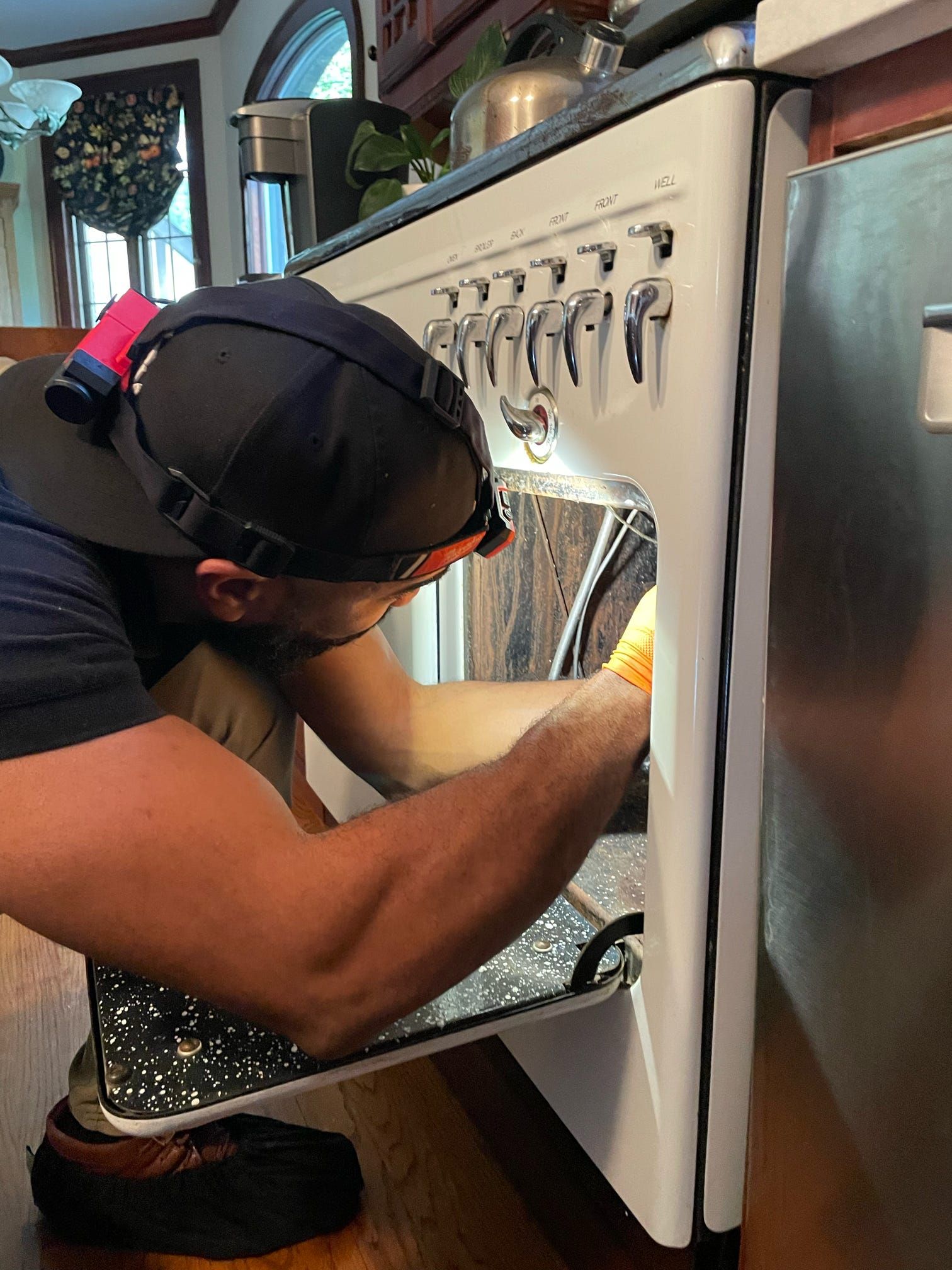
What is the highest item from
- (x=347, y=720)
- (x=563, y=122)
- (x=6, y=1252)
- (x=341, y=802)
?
(x=563, y=122)

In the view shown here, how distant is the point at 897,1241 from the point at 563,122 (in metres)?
0.71

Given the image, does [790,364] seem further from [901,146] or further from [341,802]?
[341,802]

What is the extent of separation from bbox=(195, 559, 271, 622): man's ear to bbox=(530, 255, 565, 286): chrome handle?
0.95 feet

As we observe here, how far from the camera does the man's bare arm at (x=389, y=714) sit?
1.03 metres

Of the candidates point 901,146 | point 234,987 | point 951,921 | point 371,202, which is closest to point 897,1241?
point 951,921

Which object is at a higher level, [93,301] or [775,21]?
[93,301]

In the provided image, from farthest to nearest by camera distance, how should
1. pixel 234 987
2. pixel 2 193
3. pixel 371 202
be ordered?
pixel 2 193 → pixel 371 202 → pixel 234 987

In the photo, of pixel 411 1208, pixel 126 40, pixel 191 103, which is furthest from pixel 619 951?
pixel 126 40

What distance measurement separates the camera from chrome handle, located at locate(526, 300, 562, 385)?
66 cm

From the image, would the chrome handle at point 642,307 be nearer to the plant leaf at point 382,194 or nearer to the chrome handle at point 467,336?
the chrome handle at point 467,336

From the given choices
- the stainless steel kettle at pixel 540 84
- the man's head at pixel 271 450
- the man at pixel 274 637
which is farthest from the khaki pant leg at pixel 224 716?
the stainless steel kettle at pixel 540 84

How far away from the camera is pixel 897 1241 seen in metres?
0.52

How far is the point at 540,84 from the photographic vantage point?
2.82 ft

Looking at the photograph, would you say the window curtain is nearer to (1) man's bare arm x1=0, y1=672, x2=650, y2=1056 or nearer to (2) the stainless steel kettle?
(2) the stainless steel kettle
